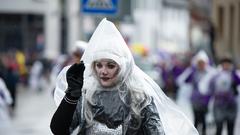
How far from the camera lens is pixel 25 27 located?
164 ft

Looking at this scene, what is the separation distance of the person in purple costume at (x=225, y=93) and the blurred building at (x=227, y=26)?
14.4 meters

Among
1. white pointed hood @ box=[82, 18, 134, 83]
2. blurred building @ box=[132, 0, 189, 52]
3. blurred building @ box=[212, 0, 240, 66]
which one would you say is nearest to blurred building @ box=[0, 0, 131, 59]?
blurred building @ box=[132, 0, 189, 52]

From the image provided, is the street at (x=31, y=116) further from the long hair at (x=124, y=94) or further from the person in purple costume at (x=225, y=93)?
the long hair at (x=124, y=94)

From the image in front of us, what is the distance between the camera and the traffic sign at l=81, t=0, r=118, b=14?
508 inches

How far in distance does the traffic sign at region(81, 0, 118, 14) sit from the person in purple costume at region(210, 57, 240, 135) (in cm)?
184

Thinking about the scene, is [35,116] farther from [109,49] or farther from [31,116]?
[109,49]

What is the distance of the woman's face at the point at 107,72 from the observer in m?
4.90

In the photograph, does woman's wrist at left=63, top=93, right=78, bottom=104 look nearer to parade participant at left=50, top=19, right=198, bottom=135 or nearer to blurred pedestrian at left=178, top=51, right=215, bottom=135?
parade participant at left=50, top=19, right=198, bottom=135

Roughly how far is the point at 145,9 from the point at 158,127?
54428 millimetres

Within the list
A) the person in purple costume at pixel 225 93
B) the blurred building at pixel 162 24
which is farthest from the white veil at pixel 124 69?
the blurred building at pixel 162 24

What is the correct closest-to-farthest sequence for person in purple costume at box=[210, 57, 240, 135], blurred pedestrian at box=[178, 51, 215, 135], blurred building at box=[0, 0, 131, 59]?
1. person in purple costume at box=[210, 57, 240, 135]
2. blurred pedestrian at box=[178, 51, 215, 135]
3. blurred building at box=[0, 0, 131, 59]

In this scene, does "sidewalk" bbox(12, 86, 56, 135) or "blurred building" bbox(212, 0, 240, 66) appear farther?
"blurred building" bbox(212, 0, 240, 66)

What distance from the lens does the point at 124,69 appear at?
4.95 m

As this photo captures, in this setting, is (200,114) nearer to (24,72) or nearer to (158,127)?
(158,127)
